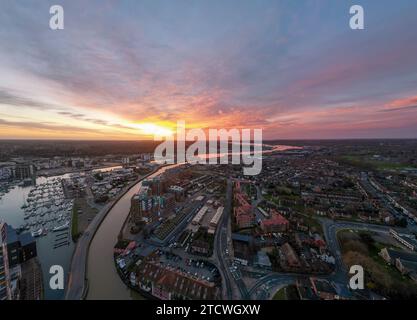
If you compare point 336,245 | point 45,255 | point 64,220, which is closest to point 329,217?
point 336,245

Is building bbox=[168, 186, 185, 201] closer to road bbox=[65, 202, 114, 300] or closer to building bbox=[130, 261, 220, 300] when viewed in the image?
road bbox=[65, 202, 114, 300]

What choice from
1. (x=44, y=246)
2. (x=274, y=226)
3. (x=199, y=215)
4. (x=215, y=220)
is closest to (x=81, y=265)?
(x=44, y=246)

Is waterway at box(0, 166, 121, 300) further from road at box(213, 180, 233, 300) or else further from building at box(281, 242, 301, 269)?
building at box(281, 242, 301, 269)

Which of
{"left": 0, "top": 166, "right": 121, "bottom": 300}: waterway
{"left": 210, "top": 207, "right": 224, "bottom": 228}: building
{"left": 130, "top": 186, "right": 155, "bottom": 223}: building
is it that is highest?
{"left": 130, "top": 186, "right": 155, "bottom": 223}: building

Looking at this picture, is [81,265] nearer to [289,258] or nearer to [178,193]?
[178,193]

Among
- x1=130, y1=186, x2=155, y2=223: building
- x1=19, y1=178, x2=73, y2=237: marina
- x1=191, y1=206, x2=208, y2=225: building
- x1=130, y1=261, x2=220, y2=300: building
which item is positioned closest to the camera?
x1=130, y1=261, x2=220, y2=300: building

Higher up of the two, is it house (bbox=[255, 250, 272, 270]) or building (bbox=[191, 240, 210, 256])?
building (bbox=[191, 240, 210, 256])

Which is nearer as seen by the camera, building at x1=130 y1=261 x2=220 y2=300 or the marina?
building at x1=130 y1=261 x2=220 y2=300

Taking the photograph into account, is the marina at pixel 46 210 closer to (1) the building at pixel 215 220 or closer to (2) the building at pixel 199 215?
(2) the building at pixel 199 215

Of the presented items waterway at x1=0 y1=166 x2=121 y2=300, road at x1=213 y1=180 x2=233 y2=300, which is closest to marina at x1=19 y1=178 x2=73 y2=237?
waterway at x1=0 y1=166 x2=121 y2=300

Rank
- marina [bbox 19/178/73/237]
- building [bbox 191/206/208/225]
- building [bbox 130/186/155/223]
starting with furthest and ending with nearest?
building [bbox 130/186/155/223] < building [bbox 191/206/208/225] < marina [bbox 19/178/73/237]

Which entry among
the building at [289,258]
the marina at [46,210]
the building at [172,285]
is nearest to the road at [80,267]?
the building at [172,285]

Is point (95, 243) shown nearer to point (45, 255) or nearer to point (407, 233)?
point (45, 255)
